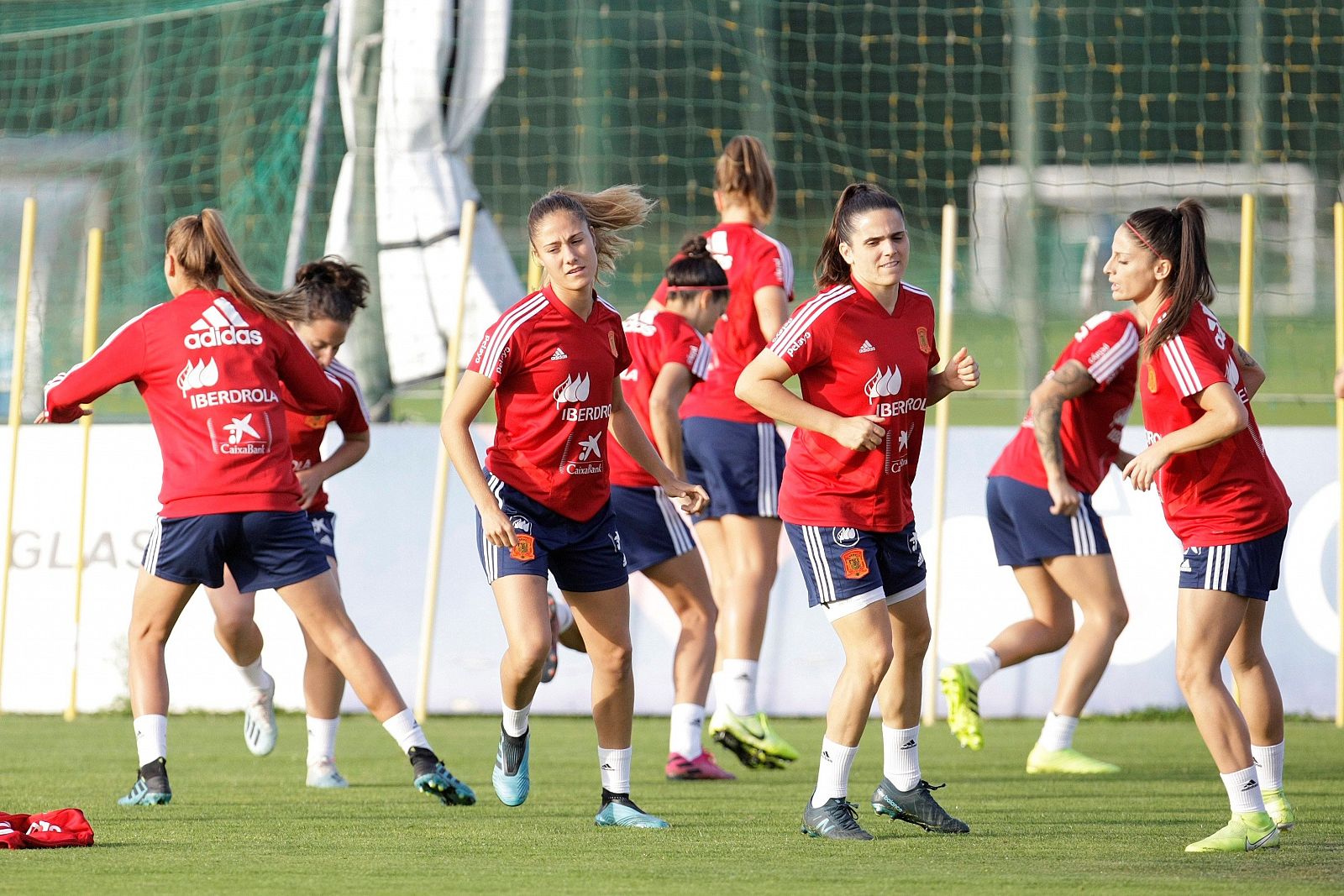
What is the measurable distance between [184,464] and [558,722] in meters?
3.49

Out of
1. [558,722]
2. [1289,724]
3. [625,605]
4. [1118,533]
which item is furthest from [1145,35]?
[625,605]

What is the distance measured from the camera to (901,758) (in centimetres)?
505

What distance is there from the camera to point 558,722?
8.45 m

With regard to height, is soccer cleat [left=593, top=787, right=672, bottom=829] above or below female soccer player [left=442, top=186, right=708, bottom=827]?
below

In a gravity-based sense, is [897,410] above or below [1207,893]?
above

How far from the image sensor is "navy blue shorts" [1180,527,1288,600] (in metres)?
4.67

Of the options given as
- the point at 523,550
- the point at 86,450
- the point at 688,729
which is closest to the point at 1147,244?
the point at 523,550

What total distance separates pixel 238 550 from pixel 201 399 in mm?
480

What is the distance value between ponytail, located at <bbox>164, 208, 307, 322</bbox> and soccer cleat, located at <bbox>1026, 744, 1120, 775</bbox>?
10.8 ft

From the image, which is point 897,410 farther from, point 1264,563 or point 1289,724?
point 1289,724

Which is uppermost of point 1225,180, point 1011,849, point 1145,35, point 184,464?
point 1145,35

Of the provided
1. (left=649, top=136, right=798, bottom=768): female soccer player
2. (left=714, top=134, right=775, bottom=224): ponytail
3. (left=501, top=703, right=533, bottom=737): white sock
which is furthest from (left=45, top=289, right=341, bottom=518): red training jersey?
(left=714, top=134, right=775, bottom=224): ponytail

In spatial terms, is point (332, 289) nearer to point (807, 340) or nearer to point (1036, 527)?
point (807, 340)

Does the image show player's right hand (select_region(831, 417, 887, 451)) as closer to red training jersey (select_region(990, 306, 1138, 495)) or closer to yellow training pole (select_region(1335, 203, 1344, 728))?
red training jersey (select_region(990, 306, 1138, 495))
